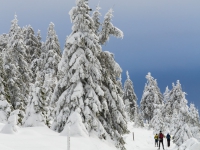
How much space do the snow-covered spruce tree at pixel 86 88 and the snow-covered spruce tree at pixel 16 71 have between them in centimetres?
888

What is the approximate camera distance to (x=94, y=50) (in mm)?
17281

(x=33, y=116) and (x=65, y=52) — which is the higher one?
(x=65, y=52)

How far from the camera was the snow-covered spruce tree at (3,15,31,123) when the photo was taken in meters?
27.9

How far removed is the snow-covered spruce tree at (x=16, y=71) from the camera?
2792cm

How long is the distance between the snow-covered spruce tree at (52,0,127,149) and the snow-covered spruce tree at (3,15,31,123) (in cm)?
888

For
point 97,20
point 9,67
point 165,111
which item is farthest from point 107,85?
point 165,111

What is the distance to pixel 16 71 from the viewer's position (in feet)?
94.0

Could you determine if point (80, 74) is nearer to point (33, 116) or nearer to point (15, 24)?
point (33, 116)

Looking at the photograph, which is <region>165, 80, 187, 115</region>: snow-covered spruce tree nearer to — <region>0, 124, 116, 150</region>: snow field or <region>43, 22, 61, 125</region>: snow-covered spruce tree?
<region>43, 22, 61, 125</region>: snow-covered spruce tree

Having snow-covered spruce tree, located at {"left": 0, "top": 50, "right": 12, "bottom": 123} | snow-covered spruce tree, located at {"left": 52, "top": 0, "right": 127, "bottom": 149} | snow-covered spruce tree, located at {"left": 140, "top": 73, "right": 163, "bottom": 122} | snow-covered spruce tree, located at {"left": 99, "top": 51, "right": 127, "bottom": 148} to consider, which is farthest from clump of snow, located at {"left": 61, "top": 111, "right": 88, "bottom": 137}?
snow-covered spruce tree, located at {"left": 140, "top": 73, "right": 163, "bottom": 122}

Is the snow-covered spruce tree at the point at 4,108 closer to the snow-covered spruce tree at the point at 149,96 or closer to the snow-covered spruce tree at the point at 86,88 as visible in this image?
the snow-covered spruce tree at the point at 86,88

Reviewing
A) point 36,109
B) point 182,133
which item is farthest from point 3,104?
point 182,133

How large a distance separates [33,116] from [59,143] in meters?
6.62

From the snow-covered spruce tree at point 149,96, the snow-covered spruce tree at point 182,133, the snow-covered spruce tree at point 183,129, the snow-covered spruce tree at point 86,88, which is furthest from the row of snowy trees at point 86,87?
the snow-covered spruce tree at point 149,96
